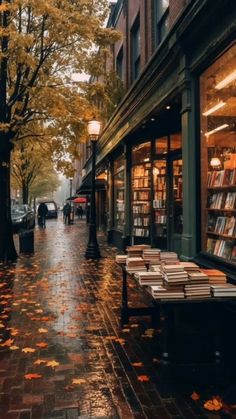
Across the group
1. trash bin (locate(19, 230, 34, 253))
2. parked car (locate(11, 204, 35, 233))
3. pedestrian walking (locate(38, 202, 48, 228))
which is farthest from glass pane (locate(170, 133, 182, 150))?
pedestrian walking (locate(38, 202, 48, 228))

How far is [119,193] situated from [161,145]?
5.38 meters

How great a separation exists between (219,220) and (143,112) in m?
5.77

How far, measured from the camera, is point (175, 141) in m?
12.0

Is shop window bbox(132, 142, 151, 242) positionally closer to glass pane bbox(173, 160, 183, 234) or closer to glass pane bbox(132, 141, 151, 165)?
glass pane bbox(132, 141, 151, 165)

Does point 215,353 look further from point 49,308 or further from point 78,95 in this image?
point 78,95

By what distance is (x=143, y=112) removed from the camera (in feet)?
37.9

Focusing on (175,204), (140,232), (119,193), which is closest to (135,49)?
(119,193)

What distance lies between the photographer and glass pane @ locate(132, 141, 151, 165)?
13617 mm

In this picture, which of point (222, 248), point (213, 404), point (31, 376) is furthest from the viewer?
point (222, 248)

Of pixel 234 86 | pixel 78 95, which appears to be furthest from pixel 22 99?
pixel 234 86

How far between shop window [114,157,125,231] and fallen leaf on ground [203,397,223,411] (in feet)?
41.8

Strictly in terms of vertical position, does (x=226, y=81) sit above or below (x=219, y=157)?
above

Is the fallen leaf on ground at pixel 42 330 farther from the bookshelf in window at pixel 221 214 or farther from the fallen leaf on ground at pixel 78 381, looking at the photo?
the bookshelf in window at pixel 221 214

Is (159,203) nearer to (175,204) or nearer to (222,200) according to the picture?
(175,204)
